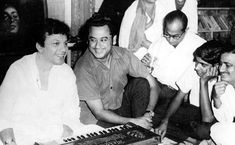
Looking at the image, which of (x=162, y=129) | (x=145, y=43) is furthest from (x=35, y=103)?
(x=145, y=43)

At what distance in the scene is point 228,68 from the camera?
2477mm

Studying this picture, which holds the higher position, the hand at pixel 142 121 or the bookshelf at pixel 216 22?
the bookshelf at pixel 216 22

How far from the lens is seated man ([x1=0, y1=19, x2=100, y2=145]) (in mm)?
2289

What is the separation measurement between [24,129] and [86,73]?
2.24 feet

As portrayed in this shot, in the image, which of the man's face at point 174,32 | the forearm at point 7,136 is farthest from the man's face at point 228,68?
the forearm at point 7,136

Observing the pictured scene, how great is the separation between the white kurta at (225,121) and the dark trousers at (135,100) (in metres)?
0.57

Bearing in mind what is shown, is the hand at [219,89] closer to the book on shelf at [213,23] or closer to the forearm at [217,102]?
the forearm at [217,102]

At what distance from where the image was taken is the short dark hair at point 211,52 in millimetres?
2740

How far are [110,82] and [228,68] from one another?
0.98m

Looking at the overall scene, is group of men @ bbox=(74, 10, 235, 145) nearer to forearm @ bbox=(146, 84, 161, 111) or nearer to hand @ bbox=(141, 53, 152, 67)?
forearm @ bbox=(146, 84, 161, 111)

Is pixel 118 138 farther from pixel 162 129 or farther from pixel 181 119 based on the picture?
pixel 181 119

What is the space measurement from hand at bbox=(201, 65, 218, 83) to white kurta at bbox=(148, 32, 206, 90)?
0.29 m

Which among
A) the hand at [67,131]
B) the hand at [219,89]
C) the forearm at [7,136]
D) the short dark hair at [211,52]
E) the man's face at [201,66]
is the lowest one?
the hand at [67,131]

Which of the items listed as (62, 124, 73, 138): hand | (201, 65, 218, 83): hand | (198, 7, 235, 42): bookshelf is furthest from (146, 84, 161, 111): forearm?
(198, 7, 235, 42): bookshelf
